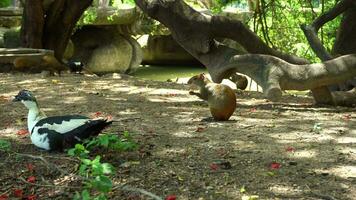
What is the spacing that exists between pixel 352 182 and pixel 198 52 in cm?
417

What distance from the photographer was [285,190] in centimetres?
344

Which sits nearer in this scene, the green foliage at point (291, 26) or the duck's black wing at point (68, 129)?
the duck's black wing at point (68, 129)

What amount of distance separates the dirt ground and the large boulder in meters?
12.8

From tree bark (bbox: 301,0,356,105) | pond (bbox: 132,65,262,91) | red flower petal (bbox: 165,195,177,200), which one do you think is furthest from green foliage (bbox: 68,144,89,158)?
pond (bbox: 132,65,262,91)

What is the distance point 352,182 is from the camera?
361 centimetres

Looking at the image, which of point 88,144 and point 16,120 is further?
point 16,120

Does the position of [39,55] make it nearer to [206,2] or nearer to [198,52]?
[198,52]

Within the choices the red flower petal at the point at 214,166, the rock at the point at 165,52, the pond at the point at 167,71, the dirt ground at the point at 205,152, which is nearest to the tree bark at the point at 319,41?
the dirt ground at the point at 205,152

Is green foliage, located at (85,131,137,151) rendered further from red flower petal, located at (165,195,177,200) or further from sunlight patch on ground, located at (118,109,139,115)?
sunlight patch on ground, located at (118,109,139,115)

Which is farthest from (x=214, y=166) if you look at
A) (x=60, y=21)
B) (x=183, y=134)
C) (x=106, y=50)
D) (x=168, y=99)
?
(x=106, y=50)

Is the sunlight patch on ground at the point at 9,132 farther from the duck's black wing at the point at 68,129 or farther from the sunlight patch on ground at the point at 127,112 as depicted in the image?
the sunlight patch on ground at the point at 127,112

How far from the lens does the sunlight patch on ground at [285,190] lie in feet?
11.1

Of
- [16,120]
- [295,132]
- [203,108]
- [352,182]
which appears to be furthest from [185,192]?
[203,108]

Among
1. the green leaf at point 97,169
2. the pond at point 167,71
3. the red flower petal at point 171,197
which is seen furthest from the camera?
the pond at point 167,71
